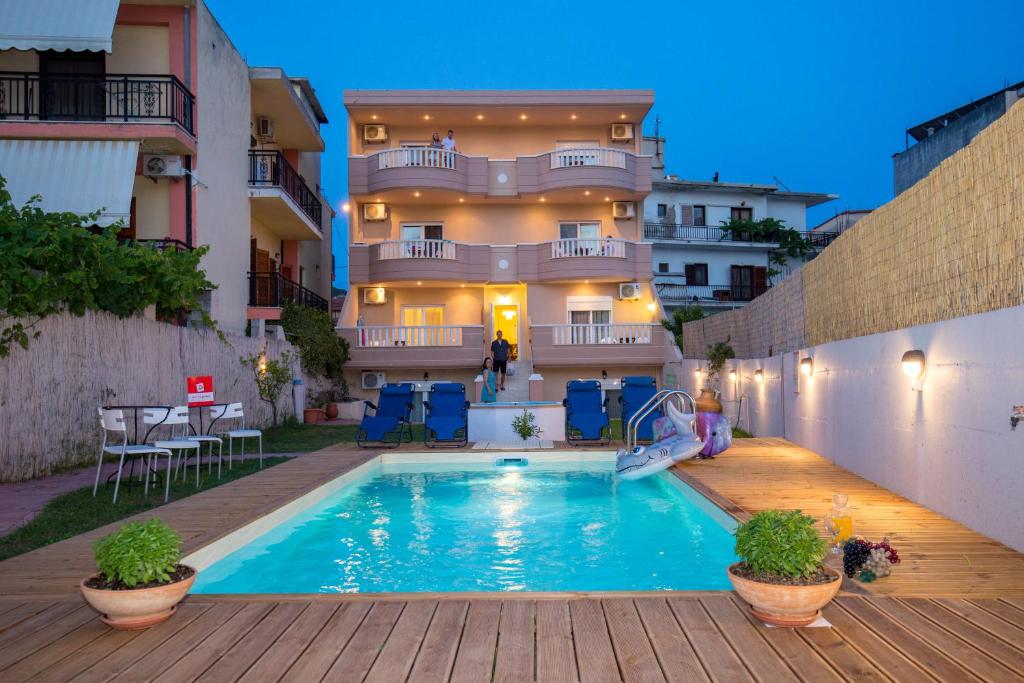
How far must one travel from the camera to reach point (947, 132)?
29.7 meters

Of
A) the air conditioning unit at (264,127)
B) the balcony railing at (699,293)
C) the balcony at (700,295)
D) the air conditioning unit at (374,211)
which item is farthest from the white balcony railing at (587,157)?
the balcony railing at (699,293)

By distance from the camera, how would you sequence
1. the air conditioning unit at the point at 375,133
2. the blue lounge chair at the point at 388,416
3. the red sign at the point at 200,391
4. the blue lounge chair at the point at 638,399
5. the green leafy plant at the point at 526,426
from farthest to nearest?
the air conditioning unit at the point at 375,133, the green leafy plant at the point at 526,426, the blue lounge chair at the point at 638,399, the blue lounge chair at the point at 388,416, the red sign at the point at 200,391

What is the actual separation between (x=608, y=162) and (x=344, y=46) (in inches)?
6637

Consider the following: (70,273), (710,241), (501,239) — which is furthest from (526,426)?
(710,241)

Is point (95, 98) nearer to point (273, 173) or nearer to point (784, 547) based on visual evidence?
point (273, 173)

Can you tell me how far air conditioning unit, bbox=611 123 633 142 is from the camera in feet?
80.6

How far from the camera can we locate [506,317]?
81.5 feet

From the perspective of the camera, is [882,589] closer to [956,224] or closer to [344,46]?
[956,224]

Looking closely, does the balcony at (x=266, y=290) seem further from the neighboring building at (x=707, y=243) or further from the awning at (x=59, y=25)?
the neighboring building at (x=707, y=243)

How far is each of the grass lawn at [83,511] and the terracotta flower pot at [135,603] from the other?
222 centimetres

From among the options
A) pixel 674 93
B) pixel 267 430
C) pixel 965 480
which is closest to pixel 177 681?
pixel 965 480

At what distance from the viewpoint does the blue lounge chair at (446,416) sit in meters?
12.8

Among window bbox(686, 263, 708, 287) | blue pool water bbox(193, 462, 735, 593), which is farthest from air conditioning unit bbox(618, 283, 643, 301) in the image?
blue pool water bbox(193, 462, 735, 593)

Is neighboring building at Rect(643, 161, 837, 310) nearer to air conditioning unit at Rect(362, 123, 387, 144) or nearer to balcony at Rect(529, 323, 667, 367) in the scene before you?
balcony at Rect(529, 323, 667, 367)
